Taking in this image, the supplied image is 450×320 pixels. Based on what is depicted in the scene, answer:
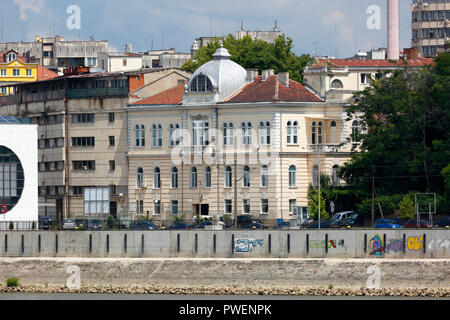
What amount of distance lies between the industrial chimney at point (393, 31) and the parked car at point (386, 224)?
1439 inches

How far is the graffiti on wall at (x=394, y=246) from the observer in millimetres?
100938

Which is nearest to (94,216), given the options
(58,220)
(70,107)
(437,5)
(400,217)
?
(58,220)

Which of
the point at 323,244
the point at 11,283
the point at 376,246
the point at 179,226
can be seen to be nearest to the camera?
the point at 376,246

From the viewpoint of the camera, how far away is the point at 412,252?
330 feet

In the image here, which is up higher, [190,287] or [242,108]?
[242,108]

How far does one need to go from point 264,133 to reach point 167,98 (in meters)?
10.7

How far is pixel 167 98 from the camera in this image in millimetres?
132375

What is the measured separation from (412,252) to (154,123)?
1479 inches

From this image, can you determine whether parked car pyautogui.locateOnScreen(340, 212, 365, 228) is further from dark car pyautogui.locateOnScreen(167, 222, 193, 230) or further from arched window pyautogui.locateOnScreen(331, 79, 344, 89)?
arched window pyautogui.locateOnScreen(331, 79, 344, 89)

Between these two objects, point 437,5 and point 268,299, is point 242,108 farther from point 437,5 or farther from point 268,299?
point 437,5

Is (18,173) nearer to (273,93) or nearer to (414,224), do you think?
(273,93)

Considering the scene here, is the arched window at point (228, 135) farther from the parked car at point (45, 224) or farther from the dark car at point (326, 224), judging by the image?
the parked car at point (45, 224)

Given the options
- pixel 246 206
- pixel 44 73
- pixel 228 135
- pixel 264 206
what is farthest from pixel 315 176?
pixel 44 73

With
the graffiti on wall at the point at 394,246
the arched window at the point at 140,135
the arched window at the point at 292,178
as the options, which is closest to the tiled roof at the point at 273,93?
the arched window at the point at 292,178
